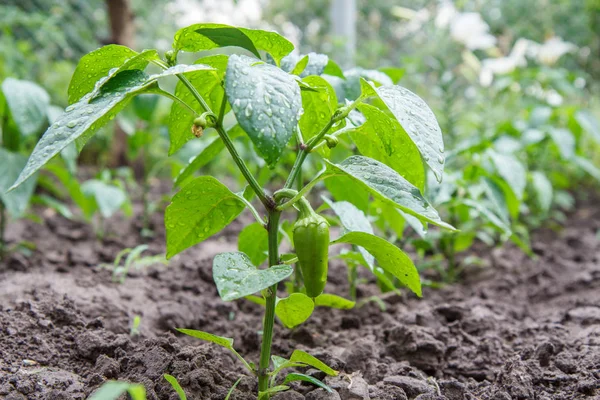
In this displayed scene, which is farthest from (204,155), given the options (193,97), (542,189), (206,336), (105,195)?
(542,189)

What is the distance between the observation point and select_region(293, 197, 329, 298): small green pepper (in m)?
0.83

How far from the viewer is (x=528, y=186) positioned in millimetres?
2855

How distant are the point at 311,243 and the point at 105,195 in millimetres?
1386

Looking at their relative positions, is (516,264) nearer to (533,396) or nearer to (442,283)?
(442,283)

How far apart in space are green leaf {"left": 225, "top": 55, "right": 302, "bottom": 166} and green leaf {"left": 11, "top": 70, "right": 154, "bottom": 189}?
16cm

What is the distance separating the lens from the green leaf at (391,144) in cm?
94

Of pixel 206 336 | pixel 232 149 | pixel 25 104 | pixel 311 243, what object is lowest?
pixel 206 336

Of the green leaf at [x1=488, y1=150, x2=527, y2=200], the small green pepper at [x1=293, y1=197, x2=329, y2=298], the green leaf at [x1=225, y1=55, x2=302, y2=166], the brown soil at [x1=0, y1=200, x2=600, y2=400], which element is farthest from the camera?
the green leaf at [x1=488, y1=150, x2=527, y2=200]

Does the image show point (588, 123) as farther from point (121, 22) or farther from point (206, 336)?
point (121, 22)

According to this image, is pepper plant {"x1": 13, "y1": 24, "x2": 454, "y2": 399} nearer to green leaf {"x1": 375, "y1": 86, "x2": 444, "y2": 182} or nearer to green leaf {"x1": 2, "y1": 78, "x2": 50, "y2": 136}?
green leaf {"x1": 375, "y1": 86, "x2": 444, "y2": 182}

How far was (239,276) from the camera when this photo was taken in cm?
80

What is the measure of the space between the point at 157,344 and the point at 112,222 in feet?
5.04

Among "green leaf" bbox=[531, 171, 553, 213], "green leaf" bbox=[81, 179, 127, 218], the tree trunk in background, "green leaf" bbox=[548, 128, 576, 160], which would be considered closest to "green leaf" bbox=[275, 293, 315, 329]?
"green leaf" bbox=[81, 179, 127, 218]

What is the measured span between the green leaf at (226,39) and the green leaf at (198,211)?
226mm
